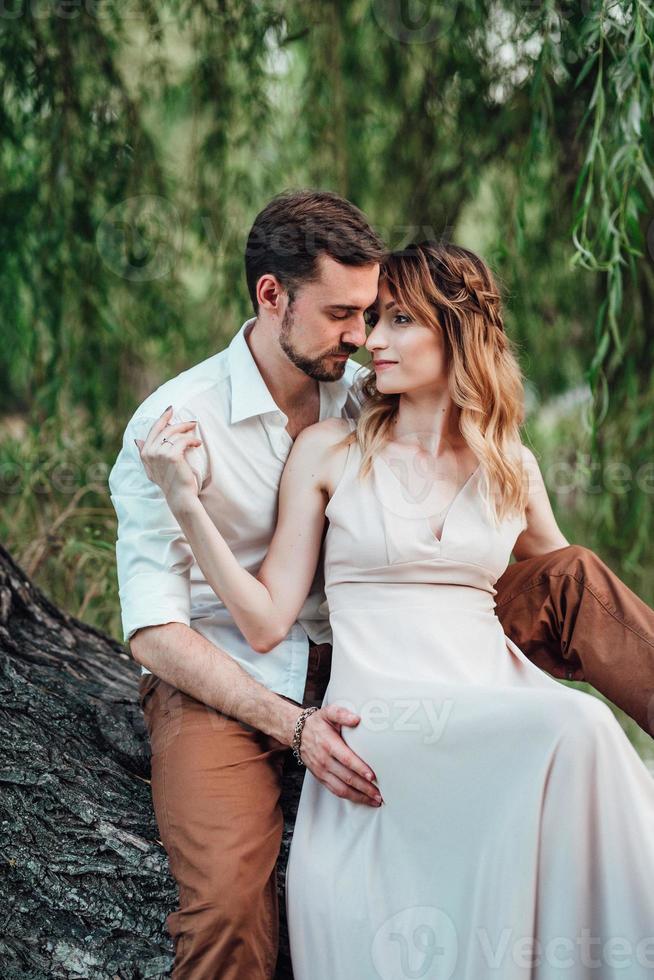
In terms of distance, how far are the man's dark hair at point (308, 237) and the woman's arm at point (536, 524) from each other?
49 cm

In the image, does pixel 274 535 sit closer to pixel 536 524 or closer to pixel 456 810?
pixel 536 524

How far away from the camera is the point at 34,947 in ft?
5.63

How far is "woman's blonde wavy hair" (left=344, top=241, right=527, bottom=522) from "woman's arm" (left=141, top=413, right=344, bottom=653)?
0.29ft

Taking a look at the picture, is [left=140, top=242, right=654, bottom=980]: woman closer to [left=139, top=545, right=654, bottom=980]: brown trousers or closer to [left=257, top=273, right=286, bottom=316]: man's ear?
[left=139, top=545, right=654, bottom=980]: brown trousers

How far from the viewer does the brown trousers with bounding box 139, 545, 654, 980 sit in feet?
5.48

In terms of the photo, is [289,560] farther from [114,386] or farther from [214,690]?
[114,386]

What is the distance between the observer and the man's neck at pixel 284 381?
219cm

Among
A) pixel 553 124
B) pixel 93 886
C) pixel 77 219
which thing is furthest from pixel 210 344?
pixel 93 886

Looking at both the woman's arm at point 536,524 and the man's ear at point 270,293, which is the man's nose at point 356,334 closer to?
the man's ear at point 270,293

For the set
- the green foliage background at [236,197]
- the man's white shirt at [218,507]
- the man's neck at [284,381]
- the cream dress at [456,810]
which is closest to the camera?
the cream dress at [456,810]

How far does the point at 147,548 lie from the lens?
197cm

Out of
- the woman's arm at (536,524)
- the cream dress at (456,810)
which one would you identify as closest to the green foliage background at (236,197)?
the woman's arm at (536,524)

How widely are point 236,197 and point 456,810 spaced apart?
2.41m

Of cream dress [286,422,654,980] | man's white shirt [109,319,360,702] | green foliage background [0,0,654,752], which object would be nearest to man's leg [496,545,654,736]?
cream dress [286,422,654,980]
